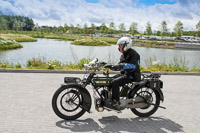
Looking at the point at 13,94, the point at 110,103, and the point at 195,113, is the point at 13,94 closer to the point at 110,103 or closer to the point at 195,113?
the point at 110,103

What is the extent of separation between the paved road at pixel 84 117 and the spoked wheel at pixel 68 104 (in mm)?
149

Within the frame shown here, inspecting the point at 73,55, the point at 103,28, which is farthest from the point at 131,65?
the point at 103,28

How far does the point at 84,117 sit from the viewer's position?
5.13 m

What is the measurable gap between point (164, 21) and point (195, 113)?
300ft

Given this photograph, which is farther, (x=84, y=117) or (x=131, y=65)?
(x=84, y=117)

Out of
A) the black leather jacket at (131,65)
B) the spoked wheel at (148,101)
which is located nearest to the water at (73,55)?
the spoked wheel at (148,101)

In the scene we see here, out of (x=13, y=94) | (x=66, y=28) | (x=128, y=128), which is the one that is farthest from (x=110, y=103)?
(x=66, y=28)

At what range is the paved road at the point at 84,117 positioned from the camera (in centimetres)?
447

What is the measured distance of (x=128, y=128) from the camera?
457 cm

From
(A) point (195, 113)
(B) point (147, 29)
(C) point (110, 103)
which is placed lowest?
(A) point (195, 113)

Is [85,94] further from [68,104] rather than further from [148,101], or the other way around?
[148,101]

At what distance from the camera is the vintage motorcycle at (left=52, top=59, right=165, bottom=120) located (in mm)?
4805

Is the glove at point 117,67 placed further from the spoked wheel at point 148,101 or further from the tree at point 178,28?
the tree at point 178,28

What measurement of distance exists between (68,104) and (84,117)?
1.71 feet
